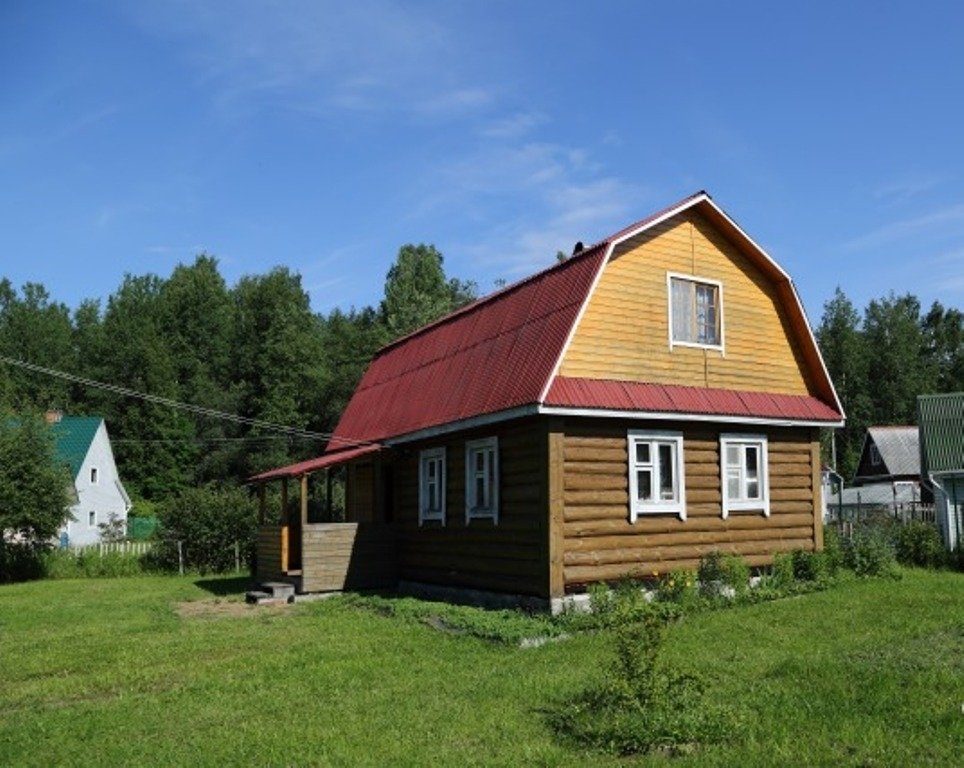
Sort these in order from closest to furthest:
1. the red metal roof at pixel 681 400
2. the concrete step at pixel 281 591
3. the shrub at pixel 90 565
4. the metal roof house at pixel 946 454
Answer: the red metal roof at pixel 681 400 → the concrete step at pixel 281 591 → the metal roof house at pixel 946 454 → the shrub at pixel 90 565

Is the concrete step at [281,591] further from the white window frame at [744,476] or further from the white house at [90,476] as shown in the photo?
the white house at [90,476]

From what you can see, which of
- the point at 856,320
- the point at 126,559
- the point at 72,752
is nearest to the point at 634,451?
the point at 72,752

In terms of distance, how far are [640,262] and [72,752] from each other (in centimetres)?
1265

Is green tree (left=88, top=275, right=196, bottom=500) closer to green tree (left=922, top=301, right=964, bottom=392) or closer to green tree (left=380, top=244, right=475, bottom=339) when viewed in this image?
green tree (left=380, top=244, right=475, bottom=339)

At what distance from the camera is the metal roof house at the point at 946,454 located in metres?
27.2

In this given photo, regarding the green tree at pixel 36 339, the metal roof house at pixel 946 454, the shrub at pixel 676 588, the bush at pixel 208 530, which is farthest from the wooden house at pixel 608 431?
the green tree at pixel 36 339

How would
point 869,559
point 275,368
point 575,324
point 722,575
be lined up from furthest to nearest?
point 275,368 < point 869,559 < point 722,575 < point 575,324

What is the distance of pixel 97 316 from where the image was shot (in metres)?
82.8

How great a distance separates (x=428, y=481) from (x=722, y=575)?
6.69 meters

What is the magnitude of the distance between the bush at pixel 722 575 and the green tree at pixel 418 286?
42750mm

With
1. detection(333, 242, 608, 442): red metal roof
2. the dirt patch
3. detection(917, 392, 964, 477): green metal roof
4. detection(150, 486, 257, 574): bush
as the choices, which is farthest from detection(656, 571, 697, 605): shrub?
detection(150, 486, 257, 574): bush

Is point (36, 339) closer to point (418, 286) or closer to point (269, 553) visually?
point (418, 286)

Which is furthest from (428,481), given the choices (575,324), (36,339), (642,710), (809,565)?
(36,339)

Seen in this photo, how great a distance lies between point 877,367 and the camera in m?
81.3
